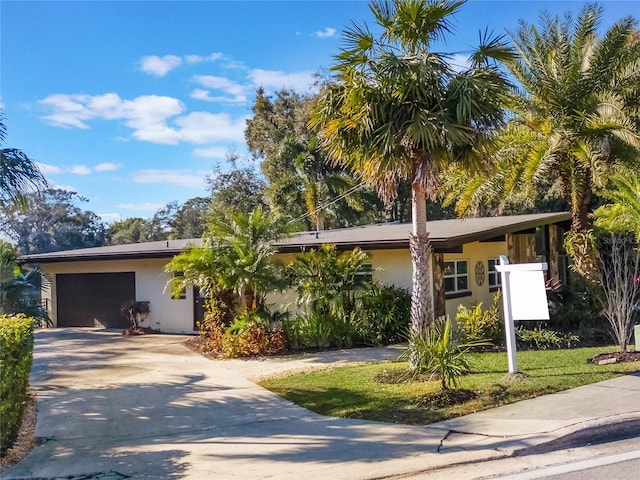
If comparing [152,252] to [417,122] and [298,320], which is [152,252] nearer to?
[298,320]

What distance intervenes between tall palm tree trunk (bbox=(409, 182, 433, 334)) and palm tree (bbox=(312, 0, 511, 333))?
0.02 m

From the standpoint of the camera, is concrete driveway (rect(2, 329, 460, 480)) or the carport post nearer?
concrete driveway (rect(2, 329, 460, 480))

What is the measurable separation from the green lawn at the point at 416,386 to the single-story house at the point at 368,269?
151 inches

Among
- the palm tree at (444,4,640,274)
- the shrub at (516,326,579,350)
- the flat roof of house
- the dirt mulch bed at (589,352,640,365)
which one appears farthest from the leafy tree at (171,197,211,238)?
the dirt mulch bed at (589,352,640,365)

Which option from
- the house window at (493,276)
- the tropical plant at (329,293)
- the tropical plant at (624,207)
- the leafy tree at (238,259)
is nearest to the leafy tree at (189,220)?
the house window at (493,276)

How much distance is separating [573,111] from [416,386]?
356 inches

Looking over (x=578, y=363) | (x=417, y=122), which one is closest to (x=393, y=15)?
(x=417, y=122)

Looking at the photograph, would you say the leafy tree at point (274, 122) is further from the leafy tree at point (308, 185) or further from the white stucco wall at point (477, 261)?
the white stucco wall at point (477, 261)

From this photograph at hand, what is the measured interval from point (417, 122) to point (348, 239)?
23.4ft

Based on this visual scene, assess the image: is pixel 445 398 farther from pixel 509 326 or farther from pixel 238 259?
pixel 238 259

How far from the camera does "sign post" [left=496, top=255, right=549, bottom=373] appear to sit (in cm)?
907

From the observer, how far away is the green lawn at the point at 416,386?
7.97 m

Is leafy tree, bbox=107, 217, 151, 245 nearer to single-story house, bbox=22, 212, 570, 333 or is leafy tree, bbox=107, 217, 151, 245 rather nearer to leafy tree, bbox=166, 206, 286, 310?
single-story house, bbox=22, 212, 570, 333

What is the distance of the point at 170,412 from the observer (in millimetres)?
8625
